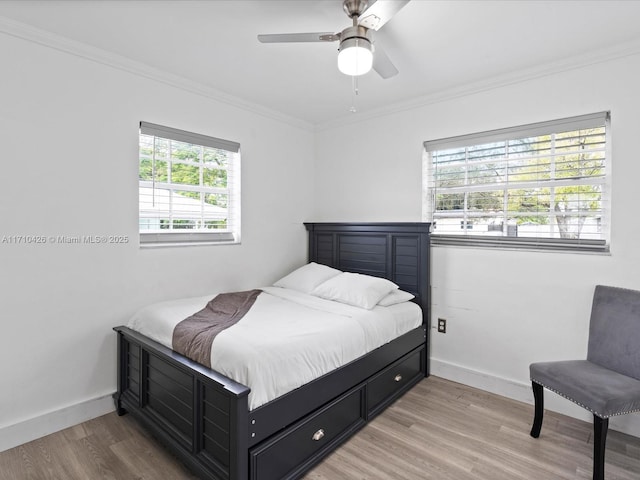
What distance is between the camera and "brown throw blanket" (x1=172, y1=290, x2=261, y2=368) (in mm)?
1869

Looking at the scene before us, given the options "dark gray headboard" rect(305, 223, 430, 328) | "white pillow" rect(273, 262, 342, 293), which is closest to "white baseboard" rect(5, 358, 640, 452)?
"dark gray headboard" rect(305, 223, 430, 328)

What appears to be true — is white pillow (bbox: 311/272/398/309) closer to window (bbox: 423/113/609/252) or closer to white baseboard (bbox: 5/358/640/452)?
window (bbox: 423/113/609/252)

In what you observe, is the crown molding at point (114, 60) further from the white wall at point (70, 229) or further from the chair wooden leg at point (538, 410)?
the chair wooden leg at point (538, 410)

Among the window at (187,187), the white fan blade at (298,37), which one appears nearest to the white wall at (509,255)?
the window at (187,187)

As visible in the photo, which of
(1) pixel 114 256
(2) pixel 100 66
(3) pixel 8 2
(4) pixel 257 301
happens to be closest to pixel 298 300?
(4) pixel 257 301

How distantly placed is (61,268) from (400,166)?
9.35 feet

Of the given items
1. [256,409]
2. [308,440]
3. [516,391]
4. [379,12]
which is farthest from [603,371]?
[379,12]

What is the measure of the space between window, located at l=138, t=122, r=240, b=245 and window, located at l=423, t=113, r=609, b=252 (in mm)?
1855

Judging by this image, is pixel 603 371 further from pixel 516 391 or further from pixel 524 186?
pixel 524 186

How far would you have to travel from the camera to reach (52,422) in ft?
7.30

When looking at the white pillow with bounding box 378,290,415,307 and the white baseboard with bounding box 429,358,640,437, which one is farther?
the white pillow with bounding box 378,290,415,307

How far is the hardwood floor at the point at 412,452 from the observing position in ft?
6.12

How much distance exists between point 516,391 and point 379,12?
110 inches

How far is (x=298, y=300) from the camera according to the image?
2859 millimetres
